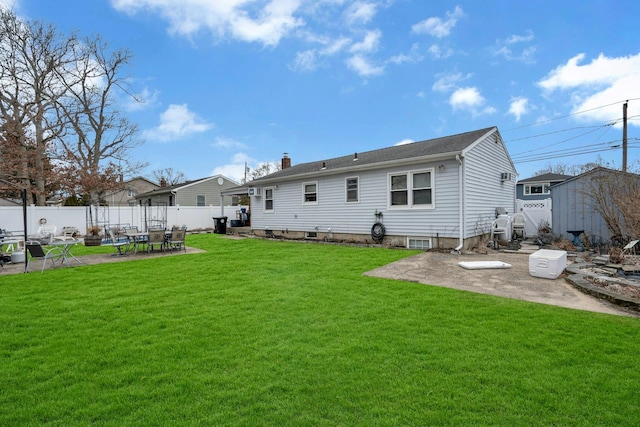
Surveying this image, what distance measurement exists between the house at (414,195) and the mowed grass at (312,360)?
5554mm

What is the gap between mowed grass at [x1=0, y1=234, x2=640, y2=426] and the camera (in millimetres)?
2230

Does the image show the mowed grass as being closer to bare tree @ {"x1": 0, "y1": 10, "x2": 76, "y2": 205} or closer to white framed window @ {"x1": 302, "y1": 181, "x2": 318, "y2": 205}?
white framed window @ {"x1": 302, "y1": 181, "x2": 318, "y2": 205}

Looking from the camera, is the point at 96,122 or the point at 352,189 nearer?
the point at 352,189

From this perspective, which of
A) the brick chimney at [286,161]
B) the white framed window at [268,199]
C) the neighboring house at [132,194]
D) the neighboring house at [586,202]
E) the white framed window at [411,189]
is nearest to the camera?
the neighboring house at [586,202]

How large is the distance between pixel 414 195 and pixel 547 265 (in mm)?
5276

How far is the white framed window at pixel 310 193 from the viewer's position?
14.2m

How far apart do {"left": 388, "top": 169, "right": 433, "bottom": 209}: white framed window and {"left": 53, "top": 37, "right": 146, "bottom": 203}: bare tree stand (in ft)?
68.0

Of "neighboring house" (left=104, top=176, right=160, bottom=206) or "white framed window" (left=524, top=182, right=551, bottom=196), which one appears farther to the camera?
"neighboring house" (left=104, top=176, right=160, bottom=206)

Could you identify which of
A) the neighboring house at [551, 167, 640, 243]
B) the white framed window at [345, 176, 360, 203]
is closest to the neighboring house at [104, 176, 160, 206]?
the white framed window at [345, 176, 360, 203]

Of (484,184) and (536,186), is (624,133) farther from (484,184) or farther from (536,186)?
(484,184)

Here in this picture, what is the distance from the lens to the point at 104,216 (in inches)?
760

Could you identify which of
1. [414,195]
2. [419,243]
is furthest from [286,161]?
[419,243]

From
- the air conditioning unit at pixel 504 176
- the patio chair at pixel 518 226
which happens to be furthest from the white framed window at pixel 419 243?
the air conditioning unit at pixel 504 176

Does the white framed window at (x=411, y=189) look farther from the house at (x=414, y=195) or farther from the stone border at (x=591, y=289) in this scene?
the stone border at (x=591, y=289)
